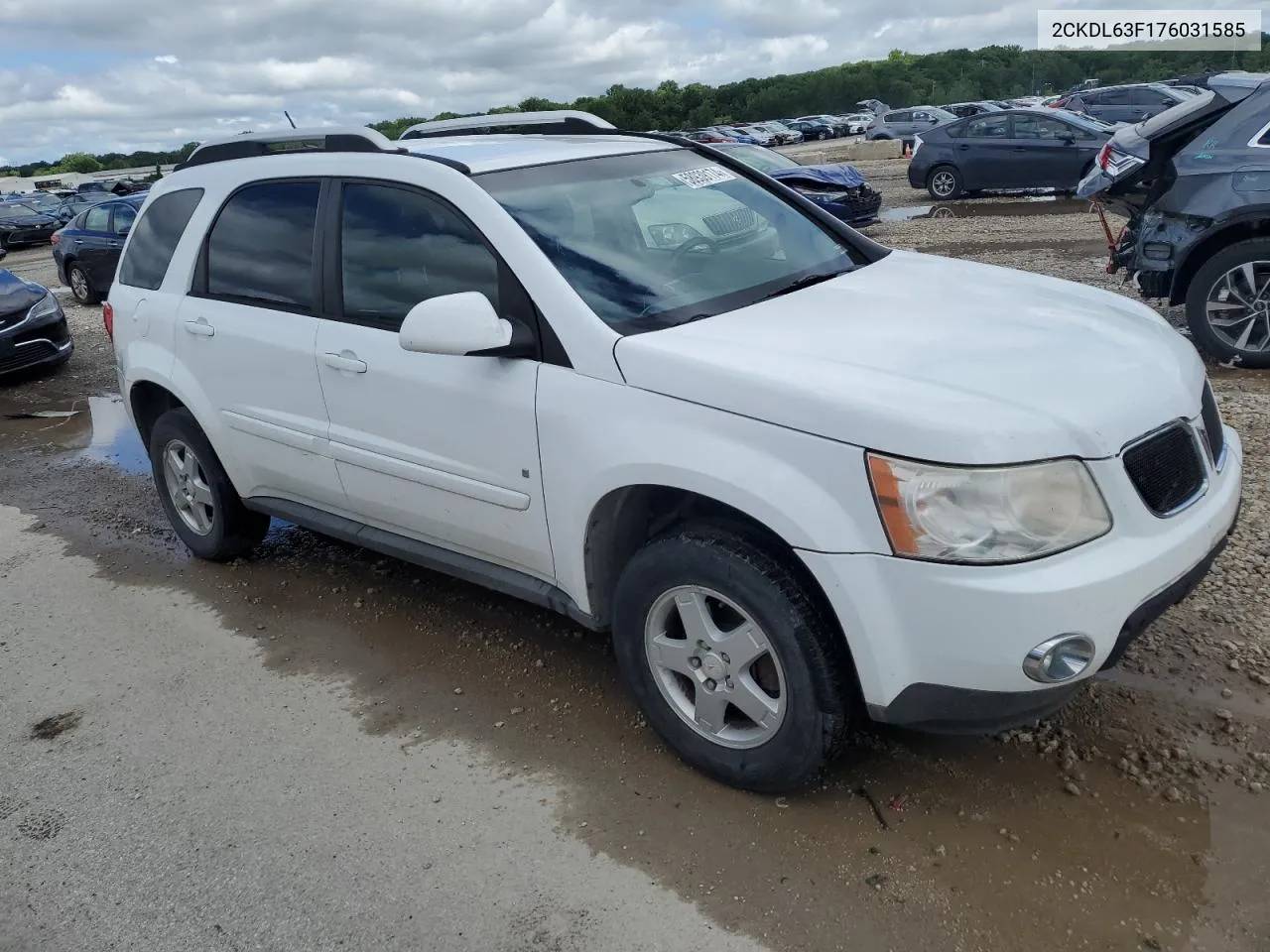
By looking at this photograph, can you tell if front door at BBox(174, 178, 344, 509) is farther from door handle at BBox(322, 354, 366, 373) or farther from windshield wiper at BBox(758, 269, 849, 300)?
windshield wiper at BBox(758, 269, 849, 300)

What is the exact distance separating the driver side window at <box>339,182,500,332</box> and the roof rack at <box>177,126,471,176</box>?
18cm

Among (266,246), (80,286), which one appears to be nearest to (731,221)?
(266,246)

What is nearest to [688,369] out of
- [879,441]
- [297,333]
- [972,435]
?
[879,441]

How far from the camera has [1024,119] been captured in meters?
18.3

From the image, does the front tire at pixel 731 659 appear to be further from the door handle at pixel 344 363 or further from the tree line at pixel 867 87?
the tree line at pixel 867 87

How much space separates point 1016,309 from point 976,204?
54.0ft

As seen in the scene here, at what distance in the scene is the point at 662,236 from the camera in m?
3.64

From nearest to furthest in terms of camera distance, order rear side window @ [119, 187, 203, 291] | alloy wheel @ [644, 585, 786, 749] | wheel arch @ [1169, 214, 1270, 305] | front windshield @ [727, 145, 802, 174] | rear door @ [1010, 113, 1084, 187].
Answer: alloy wheel @ [644, 585, 786, 749], rear side window @ [119, 187, 203, 291], wheel arch @ [1169, 214, 1270, 305], front windshield @ [727, 145, 802, 174], rear door @ [1010, 113, 1084, 187]

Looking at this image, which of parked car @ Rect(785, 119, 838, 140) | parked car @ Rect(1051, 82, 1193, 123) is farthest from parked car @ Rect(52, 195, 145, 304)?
parked car @ Rect(785, 119, 838, 140)

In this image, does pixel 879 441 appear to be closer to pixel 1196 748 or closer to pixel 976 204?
pixel 1196 748

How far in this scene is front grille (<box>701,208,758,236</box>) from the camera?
3.82 metres

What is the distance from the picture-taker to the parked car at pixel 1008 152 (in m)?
17.8

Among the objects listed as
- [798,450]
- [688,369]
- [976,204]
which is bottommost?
[976,204]

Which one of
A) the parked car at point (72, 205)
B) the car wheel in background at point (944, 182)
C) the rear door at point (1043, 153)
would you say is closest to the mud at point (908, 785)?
the rear door at point (1043, 153)
